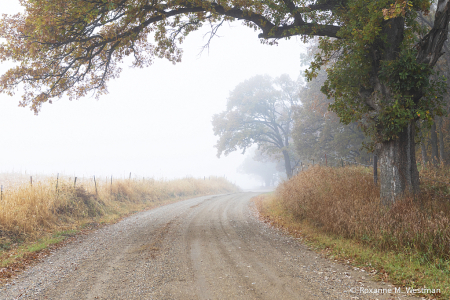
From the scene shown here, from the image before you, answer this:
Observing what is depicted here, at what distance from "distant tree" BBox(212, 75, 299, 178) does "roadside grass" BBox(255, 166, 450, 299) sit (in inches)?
812

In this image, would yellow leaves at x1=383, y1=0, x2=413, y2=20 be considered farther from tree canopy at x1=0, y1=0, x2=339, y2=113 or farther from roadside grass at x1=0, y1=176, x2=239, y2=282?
roadside grass at x1=0, y1=176, x2=239, y2=282

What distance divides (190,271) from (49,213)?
727 centimetres

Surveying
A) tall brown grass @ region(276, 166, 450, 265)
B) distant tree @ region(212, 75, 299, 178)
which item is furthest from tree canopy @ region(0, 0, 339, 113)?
distant tree @ region(212, 75, 299, 178)

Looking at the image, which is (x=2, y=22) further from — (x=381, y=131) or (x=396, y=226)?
(x=396, y=226)

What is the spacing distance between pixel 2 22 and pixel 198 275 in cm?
1016

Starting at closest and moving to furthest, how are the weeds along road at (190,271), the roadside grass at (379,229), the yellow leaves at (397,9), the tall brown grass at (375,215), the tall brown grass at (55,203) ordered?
the weeds along road at (190,271)
the roadside grass at (379,229)
the tall brown grass at (375,215)
the yellow leaves at (397,9)
the tall brown grass at (55,203)

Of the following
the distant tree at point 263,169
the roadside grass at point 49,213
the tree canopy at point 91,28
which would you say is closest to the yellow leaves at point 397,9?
the tree canopy at point 91,28

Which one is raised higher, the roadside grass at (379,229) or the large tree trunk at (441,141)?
the large tree trunk at (441,141)

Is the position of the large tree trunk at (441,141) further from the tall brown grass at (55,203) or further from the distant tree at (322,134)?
the tall brown grass at (55,203)

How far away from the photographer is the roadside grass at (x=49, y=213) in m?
6.55

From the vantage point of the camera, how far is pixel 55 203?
9891 mm

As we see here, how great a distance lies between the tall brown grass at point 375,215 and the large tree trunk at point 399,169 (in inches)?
12.7

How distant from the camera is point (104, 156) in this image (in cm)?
8088

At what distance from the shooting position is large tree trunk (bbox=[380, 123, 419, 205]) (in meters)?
6.98
